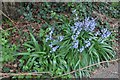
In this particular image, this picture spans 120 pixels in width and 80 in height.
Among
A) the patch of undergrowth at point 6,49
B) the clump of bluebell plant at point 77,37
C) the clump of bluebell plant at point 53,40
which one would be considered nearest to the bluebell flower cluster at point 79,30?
the clump of bluebell plant at point 77,37

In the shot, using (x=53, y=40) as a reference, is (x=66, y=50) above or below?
below

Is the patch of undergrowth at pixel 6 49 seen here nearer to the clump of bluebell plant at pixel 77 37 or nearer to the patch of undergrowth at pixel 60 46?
the patch of undergrowth at pixel 60 46

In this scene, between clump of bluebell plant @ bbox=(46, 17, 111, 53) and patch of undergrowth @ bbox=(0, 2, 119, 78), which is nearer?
patch of undergrowth @ bbox=(0, 2, 119, 78)

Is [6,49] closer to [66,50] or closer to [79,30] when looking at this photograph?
[66,50]

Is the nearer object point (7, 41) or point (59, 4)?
point (7, 41)

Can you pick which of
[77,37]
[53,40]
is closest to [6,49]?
[53,40]

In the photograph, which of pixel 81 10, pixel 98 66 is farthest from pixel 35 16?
pixel 98 66

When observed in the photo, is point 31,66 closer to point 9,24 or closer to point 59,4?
point 9,24

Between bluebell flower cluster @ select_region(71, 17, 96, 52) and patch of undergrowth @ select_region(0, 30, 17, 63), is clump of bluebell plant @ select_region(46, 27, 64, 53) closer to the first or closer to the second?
bluebell flower cluster @ select_region(71, 17, 96, 52)

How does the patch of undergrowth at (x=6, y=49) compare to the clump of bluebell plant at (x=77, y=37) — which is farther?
the clump of bluebell plant at (x=77, y=37)

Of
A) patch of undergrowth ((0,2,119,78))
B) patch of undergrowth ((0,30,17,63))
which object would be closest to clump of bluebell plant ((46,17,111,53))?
patch of undergrowth ((0,2,119,78))

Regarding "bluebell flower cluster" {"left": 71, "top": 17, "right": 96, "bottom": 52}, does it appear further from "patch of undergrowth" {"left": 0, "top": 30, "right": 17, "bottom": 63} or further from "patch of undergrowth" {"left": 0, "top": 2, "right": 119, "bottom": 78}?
"patch of undergrowth" {"left": 0, "top": 30, "right": 17, "bottom": 63}
